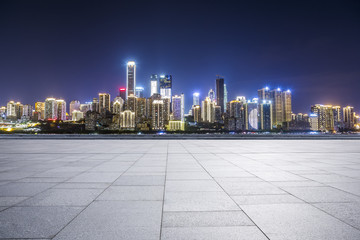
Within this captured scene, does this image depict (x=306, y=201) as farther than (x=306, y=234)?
Yes

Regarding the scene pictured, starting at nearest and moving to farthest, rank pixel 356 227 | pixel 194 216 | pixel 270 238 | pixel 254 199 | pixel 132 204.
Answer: pixel 270 238 < pixel 356 227 < pixel 194 216 < pixel 132 204 < pixel 254 199

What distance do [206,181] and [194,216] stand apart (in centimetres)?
274

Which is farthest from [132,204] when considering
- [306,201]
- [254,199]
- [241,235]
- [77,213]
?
[306,201]

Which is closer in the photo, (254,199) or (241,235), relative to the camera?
(241,235)

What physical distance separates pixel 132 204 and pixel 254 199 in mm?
2732

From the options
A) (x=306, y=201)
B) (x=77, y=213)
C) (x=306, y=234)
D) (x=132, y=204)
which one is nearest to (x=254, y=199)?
(x=306, y=201)

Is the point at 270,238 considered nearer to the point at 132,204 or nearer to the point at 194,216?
the point at 194,216

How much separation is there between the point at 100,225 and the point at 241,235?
7.51 ft

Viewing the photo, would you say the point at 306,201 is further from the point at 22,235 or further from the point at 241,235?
the point at 22,235

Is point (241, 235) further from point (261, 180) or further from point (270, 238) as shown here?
point (261, 180)

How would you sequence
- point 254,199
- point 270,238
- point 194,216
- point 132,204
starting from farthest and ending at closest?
point 254,199 < point 132,204 < point 194,216 < point 270,238

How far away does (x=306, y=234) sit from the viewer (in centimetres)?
342

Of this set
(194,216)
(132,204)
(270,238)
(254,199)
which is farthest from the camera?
(254,199)

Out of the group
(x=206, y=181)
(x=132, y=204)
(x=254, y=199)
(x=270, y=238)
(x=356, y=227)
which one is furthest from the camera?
(x=206, y=181)
